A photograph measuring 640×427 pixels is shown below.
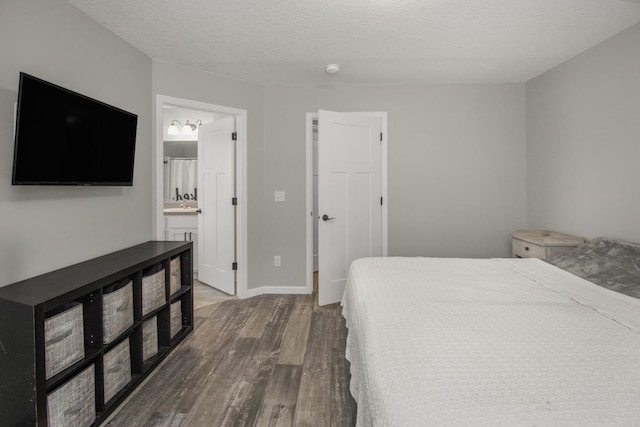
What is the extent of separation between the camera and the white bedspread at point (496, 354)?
805mm

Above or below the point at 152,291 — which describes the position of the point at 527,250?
above

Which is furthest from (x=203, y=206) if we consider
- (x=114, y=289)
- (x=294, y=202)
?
(x=114, y=289)

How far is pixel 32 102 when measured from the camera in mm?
1612

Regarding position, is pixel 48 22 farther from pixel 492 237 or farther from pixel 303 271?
pixel 492 237

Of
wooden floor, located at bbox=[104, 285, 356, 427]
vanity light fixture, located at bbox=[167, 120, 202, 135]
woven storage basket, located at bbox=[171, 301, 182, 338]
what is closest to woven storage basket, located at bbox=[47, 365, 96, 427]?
wooden floor, located at bbox=[104, 285, 356, 427]

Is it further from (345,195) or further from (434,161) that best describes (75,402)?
(434,161)

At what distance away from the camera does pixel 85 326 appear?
1.72 meters

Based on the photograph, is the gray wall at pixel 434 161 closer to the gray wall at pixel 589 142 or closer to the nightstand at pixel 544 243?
the gray wall at pixel 589 142

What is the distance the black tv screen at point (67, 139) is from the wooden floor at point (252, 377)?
132 centimetres

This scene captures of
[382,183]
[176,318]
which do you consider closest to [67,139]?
[176,318]

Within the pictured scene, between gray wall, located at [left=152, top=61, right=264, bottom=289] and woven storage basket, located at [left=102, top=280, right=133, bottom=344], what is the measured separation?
171 cm

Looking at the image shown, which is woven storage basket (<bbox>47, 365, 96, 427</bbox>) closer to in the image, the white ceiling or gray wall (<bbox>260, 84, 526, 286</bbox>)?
the white ceiling

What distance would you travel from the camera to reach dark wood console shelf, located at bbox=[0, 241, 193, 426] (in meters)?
1.34

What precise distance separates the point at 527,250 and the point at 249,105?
3.08 m
